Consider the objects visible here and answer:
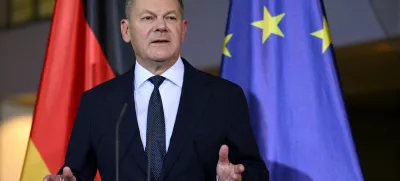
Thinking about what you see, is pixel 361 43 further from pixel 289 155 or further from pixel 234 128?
pixel 234 128

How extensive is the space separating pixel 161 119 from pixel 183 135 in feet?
0.21

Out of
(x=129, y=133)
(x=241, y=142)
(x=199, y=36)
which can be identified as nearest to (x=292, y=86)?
(x=241, y=142)

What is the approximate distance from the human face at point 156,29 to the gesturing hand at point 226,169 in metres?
0.32

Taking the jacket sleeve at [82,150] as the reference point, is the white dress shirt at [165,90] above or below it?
above

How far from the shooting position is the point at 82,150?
1545 millimetres

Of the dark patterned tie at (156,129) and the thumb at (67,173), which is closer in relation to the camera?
the thumb at (67,173)

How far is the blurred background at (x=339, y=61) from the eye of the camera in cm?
397

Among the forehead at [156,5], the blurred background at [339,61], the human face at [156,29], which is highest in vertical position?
the forehead at [156,5]

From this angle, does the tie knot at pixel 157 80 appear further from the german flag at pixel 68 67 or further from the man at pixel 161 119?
the german flag at pixel 68 67

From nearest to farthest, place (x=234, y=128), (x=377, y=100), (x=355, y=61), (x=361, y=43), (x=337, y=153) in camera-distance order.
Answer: (x=234, y=128), (x=337, y=153), (x=361, y=43), (x=355, y=61), (x=377, y=100)

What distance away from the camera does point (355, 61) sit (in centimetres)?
465

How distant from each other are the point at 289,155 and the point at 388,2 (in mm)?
2043

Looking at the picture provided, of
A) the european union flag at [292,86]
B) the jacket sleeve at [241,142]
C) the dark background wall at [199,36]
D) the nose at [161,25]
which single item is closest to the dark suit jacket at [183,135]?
the jacket sleeve at [241,142]

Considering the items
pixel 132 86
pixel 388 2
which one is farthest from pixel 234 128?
pixel 388 2
